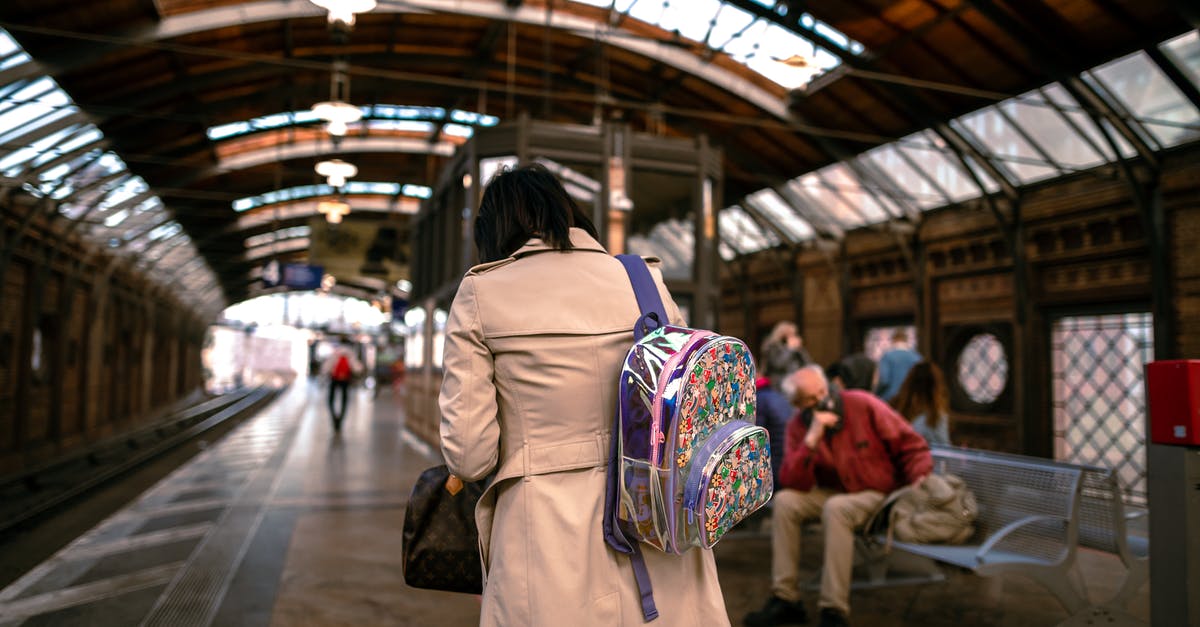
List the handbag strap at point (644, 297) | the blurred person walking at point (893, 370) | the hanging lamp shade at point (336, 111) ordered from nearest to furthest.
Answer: the handbag strap at point (644, 297) < the blurred person walking at point (893, 370) < the hanging lamp shade at point (336, 111)

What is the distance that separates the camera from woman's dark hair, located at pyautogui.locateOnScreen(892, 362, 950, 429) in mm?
5758

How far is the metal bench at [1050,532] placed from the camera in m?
3.88

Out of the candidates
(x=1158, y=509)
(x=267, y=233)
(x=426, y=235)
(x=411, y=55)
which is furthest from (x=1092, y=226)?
(x=267, y=233)

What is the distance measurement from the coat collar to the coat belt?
445 mm

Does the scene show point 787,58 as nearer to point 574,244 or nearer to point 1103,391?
point 1103,391

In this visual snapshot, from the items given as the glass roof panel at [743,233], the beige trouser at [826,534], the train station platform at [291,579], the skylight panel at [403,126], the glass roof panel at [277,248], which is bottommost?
the train station platform at [291,579]

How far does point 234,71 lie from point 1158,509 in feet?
50.3

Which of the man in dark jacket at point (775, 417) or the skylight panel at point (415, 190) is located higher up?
Result: the skylight panel at point (415, 190)

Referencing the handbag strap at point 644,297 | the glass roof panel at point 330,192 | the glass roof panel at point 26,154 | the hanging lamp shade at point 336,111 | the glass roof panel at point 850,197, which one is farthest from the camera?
the glass roof panel at point 330,192

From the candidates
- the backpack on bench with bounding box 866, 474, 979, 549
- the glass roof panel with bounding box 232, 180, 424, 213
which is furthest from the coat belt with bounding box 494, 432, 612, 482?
the glass roof panel with bounding box 232, 180, 424, 213

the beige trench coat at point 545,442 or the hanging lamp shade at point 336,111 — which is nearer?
the beige trench coat at point 545,442

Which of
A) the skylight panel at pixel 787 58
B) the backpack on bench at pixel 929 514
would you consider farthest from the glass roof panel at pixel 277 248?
the backpack on bench at pixel 929 514

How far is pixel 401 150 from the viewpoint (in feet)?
66.6

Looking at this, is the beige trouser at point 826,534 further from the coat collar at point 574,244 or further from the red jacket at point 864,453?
the coat collar at point 574,244
